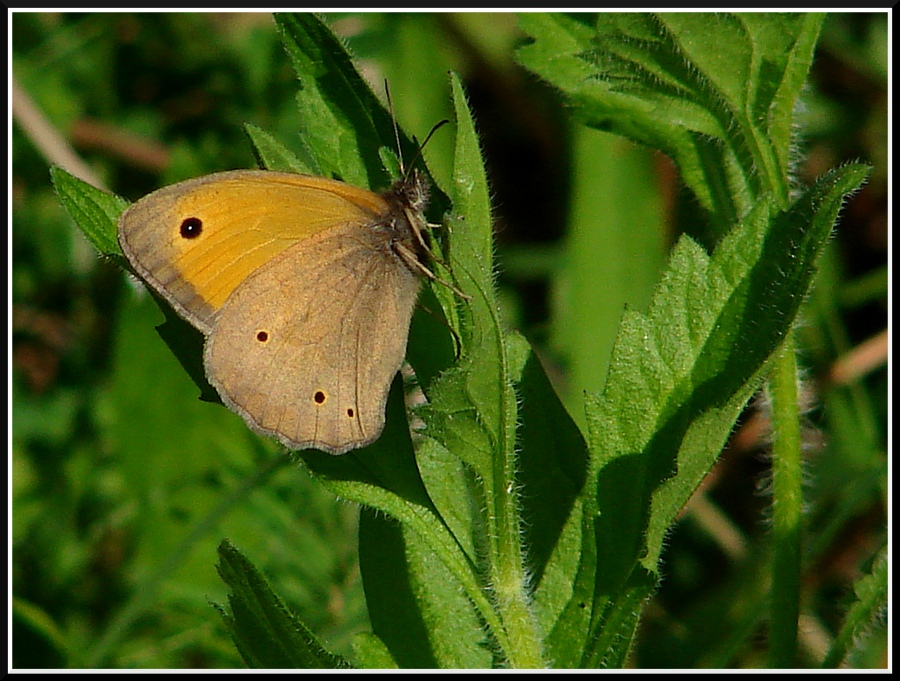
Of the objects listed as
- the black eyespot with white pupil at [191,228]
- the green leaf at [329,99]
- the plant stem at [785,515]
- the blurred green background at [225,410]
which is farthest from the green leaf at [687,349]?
the blurred green background at [225,410]

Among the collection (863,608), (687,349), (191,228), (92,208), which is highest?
(92,208)

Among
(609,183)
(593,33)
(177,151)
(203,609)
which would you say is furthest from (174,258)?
(609,183)

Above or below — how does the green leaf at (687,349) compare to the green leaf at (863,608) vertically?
above

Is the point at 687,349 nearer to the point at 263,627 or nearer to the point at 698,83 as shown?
the point at 698,83

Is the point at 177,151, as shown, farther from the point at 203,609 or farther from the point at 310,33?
the point at 310,33

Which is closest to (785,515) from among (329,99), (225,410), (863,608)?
(863,608)

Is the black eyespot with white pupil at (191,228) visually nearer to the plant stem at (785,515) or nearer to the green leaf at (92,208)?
the green leaf at (92,208)
